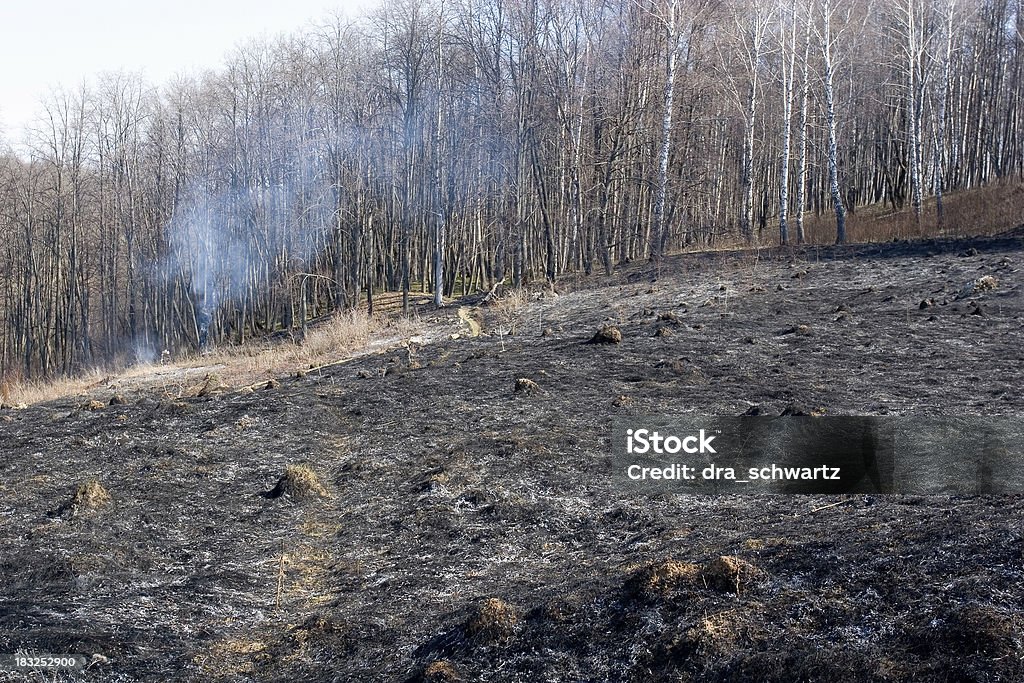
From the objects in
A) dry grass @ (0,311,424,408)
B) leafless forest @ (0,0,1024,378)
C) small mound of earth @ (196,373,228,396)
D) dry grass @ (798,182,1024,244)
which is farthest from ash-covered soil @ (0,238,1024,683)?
leafless forest @ (0,0,1024,378)

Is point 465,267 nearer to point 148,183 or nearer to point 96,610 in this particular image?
point 148,183

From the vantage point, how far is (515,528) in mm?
8391

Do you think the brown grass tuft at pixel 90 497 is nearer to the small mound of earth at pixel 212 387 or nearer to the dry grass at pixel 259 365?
the small mound of earth at pixel 212 387

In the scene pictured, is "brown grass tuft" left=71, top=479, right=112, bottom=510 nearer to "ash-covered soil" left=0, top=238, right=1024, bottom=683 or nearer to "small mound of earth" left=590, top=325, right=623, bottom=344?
"ash-covered soil" left=0, top=238, right=1024, bottom=683

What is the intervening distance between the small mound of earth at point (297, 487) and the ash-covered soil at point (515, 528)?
0.03m

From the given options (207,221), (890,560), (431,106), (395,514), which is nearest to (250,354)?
(431,106)

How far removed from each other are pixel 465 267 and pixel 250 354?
13432mm

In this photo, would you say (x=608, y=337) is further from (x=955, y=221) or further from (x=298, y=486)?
(x=955, y=221)

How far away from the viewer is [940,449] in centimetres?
867

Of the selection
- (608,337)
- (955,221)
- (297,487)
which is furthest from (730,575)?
(955,221)

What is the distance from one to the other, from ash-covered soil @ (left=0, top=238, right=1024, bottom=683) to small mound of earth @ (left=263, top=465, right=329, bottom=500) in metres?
0.03

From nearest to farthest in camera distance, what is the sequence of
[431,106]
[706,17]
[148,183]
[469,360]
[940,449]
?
[940,449] < [469,360] < [706,17] < [431,106] < [148,183]

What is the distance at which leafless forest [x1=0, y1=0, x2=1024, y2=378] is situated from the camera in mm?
28875

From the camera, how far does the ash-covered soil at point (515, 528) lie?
525 centimetres
